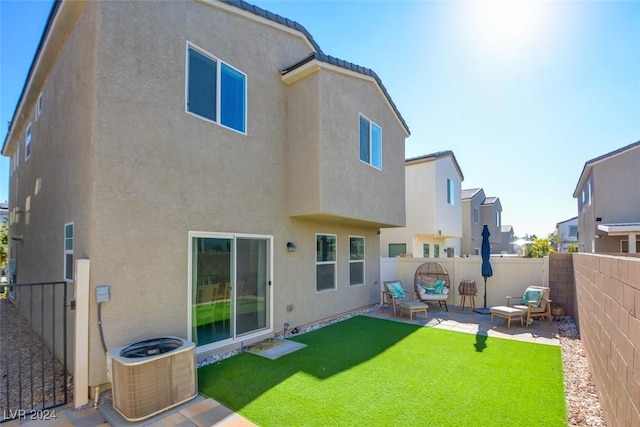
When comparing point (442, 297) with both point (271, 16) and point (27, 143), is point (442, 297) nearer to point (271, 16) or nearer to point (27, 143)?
point (271, 16)

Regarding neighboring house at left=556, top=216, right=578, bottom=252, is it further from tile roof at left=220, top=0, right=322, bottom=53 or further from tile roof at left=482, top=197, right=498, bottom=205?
tile roof at left=220, top=0, right=322, bottom=53

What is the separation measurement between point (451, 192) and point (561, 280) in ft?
33.7

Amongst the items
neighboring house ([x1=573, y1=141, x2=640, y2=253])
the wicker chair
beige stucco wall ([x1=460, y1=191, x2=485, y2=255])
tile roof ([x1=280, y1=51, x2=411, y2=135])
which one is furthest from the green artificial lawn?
beige stucco wall ([x1=460, y1=191, x2=485, y2=255])

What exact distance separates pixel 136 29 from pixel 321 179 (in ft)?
15.3

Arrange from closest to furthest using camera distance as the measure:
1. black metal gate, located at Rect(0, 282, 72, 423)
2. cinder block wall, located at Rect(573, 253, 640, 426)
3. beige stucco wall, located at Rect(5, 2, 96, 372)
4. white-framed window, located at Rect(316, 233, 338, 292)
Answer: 1. cinder block wall, located at Rect(573, 253, 640, 426)
2. black metal gate, located at Rect(0, 282, 72, 423)
3. beige stucco wall, located at Rect(5, 2, 96, 372)
4. white-framed window, located at Rect(316, 233, 338, 292)

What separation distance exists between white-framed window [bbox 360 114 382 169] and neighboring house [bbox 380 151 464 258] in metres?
8.23

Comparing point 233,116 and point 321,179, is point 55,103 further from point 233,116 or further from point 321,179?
point 321,179

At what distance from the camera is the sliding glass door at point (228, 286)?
6.43 metres

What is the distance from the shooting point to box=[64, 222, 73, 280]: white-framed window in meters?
6.21

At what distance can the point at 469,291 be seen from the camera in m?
11.9

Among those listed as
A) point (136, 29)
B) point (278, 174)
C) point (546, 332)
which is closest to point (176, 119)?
point (136, 29)

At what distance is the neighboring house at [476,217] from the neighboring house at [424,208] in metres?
6.80

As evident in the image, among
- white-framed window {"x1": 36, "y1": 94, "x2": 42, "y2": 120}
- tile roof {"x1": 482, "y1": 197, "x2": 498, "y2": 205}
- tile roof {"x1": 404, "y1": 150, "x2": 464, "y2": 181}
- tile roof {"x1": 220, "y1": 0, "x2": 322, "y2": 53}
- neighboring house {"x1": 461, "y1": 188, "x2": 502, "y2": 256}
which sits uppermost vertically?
tile roof {"x1": 220, "y1": 0, "x2": 322, "y2": 53}

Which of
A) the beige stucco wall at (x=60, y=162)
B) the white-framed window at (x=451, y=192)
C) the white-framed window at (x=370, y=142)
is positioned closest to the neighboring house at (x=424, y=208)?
the white-framed window at (x=451, y=192)
